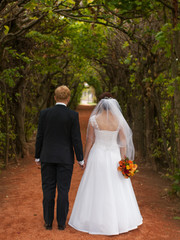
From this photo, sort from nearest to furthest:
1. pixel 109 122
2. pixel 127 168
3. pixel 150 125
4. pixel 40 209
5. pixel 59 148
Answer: pixel 59 148 → pixel 127 168 → pixel 109 122 → pixel 40 209 → pixel 150 125

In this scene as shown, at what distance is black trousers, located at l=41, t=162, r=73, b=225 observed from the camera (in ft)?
13.8

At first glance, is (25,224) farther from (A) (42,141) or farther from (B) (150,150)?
(B) (150,150)

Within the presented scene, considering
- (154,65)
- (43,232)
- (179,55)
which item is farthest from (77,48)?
(43,232)

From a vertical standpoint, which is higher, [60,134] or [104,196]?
[60,134]

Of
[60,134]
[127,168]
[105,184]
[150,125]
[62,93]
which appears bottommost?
[105,184]

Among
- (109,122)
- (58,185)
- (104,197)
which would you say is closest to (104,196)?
(104,197)

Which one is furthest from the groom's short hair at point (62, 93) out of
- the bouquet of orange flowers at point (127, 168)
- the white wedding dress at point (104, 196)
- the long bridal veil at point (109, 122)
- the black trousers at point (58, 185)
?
the bouquet of orange flowers at point (127, 168)

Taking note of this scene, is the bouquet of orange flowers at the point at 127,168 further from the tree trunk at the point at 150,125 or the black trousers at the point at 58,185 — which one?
the tree trunk at the point at 150,125

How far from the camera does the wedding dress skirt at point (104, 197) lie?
4348 millimetres

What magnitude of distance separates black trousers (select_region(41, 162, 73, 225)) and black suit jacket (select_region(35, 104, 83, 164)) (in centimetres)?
12

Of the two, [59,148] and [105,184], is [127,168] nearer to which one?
[105,184]

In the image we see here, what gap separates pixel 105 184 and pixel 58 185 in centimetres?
75

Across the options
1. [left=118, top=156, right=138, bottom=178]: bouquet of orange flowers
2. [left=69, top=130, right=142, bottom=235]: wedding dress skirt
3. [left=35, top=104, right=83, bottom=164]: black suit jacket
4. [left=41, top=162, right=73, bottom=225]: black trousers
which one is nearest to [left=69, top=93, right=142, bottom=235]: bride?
[left=69, top=130, right=142, bottom=235]: wedding dress skirt

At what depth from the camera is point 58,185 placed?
13.9ft
